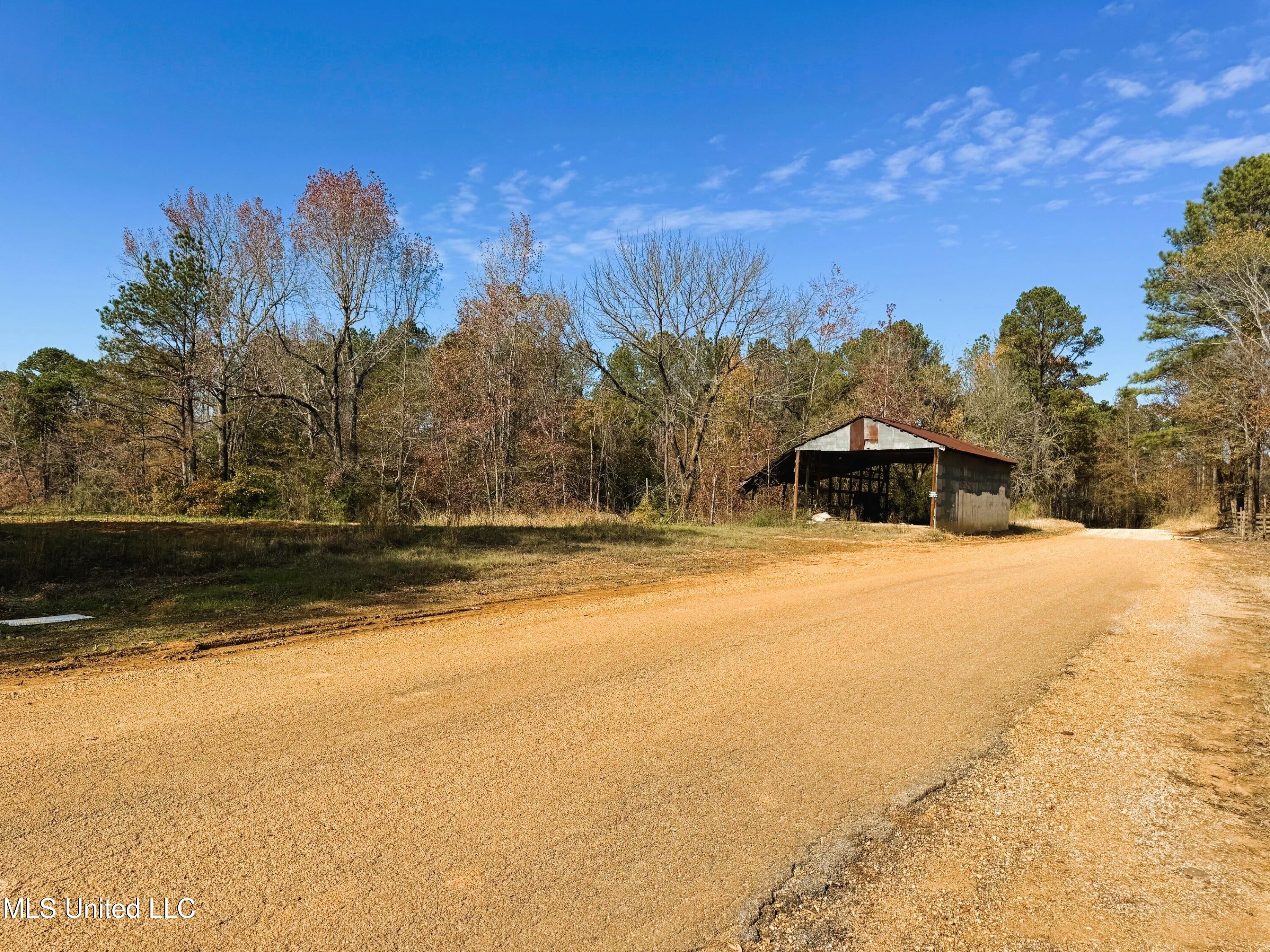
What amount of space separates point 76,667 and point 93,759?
2.52 m

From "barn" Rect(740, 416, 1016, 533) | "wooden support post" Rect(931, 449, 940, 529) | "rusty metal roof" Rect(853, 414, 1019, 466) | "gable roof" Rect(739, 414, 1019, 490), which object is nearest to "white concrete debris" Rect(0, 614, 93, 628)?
"barn" Rect(740, 416, 1016, 533)

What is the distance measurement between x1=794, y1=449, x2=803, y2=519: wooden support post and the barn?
60mm

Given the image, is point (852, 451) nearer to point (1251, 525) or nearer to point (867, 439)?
point (867, 439)

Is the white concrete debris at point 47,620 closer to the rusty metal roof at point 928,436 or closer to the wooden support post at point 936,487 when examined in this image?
the rusty metal roof at point 928,436

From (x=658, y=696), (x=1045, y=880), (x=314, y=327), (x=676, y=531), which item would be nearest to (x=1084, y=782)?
(x=1045, y=880)

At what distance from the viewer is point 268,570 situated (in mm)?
10742

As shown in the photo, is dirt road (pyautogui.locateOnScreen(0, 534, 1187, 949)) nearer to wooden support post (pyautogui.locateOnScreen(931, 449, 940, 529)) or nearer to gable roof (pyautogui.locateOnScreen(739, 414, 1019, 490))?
wooden support post (pyautogui.locateOnScreen(931, 449, 940, 529))

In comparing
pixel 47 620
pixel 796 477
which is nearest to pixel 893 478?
pixel 796 477

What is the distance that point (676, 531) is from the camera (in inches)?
816

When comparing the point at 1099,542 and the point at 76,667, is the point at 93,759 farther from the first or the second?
the point at 1099,542

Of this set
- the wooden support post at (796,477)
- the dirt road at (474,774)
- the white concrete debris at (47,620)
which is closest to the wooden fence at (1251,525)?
the wooden support post at (796,477)

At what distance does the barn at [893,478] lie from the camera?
26469 mm

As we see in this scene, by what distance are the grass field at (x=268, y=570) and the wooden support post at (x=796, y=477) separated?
8.56 metres

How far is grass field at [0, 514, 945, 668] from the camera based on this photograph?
7543 millimetres
